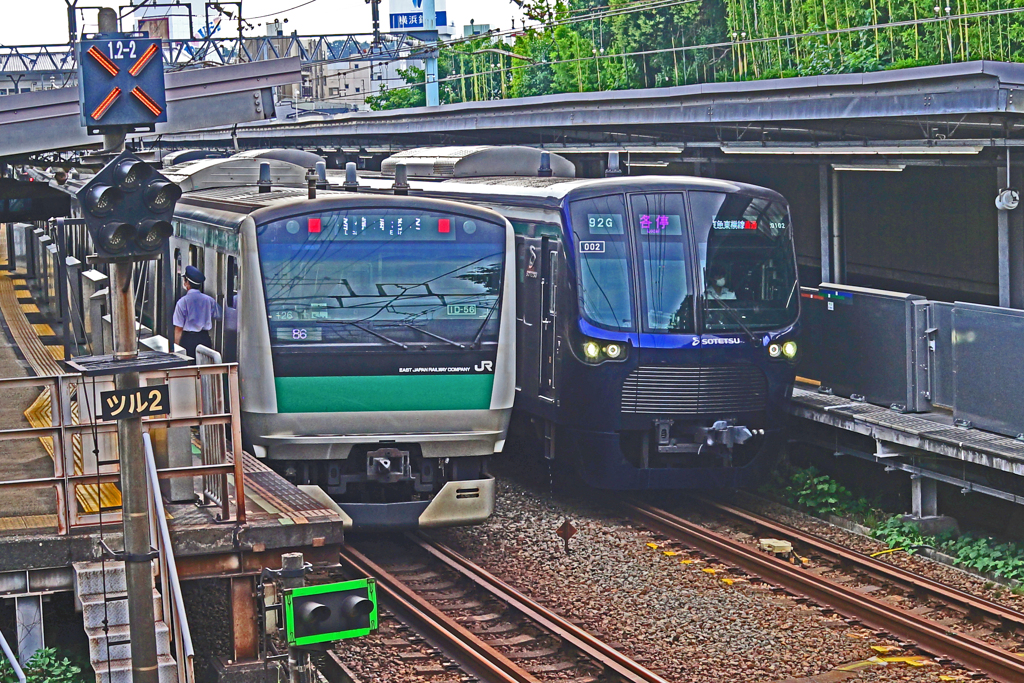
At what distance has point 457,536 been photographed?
485 inches

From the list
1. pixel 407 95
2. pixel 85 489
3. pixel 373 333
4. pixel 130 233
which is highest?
pixel 407 95

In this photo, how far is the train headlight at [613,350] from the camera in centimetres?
1208

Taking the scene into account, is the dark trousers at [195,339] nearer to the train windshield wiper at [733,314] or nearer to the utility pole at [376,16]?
the train windshield wiper at [733,314]

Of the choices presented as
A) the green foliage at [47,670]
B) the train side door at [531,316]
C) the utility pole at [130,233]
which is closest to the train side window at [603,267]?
the train side door at [531,316]

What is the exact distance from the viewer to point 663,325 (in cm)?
1215

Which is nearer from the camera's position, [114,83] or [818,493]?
[114,83]

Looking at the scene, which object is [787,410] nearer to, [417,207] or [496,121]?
[417,207]

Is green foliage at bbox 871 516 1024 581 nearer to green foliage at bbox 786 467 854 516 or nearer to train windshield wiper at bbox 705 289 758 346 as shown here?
green foliage at bbox 786 467 854 516

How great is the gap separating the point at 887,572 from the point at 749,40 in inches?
334

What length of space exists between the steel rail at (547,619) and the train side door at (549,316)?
1.83 m

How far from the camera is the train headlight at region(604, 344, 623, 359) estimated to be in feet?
39.6

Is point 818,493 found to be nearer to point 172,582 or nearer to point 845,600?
point 845,600

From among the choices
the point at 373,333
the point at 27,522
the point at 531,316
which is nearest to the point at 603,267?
the point at 531,316

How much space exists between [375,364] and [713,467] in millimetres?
3571
